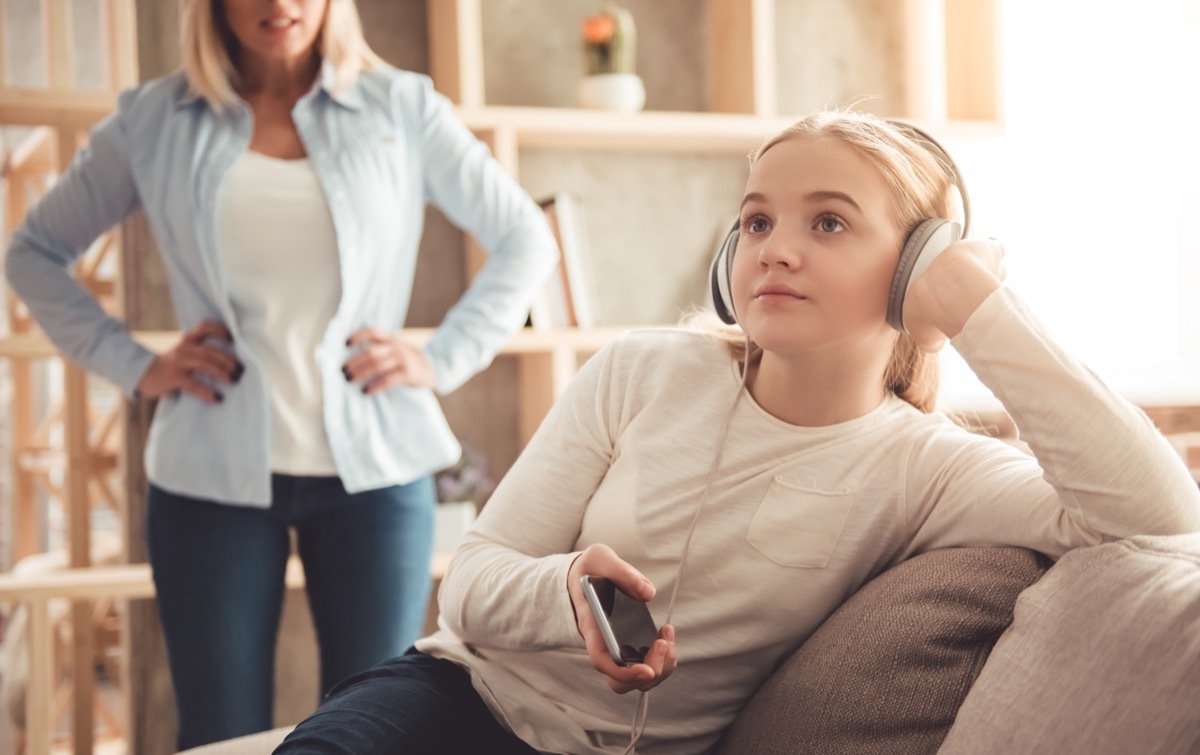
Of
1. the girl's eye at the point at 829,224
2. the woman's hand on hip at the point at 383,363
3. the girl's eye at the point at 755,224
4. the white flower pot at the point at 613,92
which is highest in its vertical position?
the white flower pot at the point at 613,92

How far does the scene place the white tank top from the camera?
5.52 ft

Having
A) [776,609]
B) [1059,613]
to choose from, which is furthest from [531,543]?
[1059,613]

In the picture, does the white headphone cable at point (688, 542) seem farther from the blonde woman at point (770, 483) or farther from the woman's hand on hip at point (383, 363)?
the woman's hand on hip at point (383, 363)

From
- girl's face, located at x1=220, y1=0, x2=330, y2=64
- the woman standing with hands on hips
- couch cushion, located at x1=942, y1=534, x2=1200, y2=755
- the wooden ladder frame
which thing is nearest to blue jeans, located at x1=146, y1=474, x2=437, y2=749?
the woman standing with hands on hips

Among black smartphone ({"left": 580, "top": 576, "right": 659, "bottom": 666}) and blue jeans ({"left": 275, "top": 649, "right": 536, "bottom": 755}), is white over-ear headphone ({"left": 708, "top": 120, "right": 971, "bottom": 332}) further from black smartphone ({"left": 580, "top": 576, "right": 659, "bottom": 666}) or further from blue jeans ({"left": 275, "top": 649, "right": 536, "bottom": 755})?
blue jeans ({"left": 275, "top": 649, "right": 536, "bottom": 755})

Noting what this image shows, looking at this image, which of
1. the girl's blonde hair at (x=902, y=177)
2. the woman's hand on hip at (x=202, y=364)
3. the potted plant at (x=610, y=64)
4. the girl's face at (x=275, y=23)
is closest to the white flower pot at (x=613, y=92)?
the potted plant at (x=610, y=64)

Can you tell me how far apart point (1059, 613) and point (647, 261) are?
1.88m

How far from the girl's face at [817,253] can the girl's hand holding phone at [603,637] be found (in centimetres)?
28

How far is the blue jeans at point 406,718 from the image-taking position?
1.04 m

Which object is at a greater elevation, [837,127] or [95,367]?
[837,127]

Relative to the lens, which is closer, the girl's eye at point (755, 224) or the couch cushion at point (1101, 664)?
the couch cushion at point (1101, 664)

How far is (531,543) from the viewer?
46.8 inches

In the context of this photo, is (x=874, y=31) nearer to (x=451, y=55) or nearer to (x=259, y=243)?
(x=451, y=55)

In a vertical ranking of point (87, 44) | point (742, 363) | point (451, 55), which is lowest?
point (742, 363)
